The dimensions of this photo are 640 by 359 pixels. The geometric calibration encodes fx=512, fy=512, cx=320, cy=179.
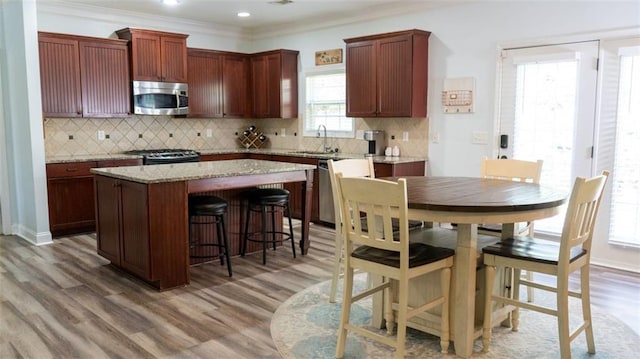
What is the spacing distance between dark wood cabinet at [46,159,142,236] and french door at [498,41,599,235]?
4.29 m

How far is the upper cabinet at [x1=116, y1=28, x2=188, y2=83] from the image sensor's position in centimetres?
616

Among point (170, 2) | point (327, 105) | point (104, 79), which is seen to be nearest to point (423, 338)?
point (327, 105)

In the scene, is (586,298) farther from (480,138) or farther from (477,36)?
(477,36)

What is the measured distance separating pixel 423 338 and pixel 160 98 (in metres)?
4.73

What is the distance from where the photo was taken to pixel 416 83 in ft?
18.0

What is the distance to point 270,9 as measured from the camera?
620 cm

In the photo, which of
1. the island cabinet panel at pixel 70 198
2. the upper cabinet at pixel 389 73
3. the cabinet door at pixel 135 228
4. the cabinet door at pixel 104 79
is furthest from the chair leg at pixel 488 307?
the cabinet door at pixel 104 79

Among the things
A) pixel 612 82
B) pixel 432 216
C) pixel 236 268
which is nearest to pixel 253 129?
pixel 236 268

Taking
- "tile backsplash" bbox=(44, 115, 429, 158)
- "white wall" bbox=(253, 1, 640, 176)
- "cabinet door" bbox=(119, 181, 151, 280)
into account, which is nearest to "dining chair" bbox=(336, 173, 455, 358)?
"cabinet door" bbox=(119, 181, 151, 280)

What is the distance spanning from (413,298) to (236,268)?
190 centimetres

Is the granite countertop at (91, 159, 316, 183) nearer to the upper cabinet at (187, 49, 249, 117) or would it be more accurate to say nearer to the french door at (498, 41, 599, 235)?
the french door at (498, 41, 599, 235)

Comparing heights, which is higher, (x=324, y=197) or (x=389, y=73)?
(x=389, y=73)

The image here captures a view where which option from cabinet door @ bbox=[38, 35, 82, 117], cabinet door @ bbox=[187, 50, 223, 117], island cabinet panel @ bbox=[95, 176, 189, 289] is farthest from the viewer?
cabinet door @ bbox=[187, 50, 223, 117]

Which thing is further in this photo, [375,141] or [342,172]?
[375,141]
